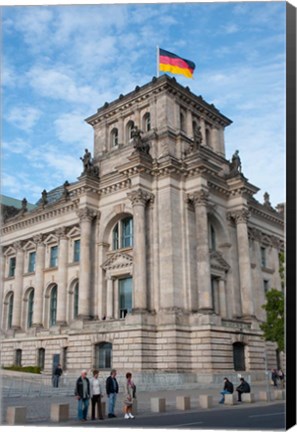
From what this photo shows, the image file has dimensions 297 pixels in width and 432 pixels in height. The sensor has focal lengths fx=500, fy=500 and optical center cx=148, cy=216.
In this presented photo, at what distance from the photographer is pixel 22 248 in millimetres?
54938

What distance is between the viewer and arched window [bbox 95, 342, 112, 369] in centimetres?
3805

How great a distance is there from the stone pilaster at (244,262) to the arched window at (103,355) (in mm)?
12127

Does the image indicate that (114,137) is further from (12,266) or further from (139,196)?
(12,266)

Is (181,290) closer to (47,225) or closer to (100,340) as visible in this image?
(100,340)

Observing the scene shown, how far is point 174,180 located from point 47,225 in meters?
17.2

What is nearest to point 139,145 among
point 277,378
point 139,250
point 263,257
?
point 139,250

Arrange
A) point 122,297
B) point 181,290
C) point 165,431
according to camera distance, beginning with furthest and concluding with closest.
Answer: point 122,297 → point 181,290 → point 165,431

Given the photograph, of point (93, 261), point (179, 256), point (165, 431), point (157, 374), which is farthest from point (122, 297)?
point (165, 431)

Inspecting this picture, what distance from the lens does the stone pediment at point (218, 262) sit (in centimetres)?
4230

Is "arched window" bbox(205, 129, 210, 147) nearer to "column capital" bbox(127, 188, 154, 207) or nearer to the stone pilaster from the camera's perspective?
the stone pilaster

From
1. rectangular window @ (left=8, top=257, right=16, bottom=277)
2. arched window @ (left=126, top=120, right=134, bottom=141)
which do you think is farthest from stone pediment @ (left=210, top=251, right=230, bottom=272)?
rectangular window @ (left=8, top=257, right=16, bottom=277)

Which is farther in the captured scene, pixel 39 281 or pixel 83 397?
pixel 39 281

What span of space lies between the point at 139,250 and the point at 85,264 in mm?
6741

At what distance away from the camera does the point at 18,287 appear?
54312mm
